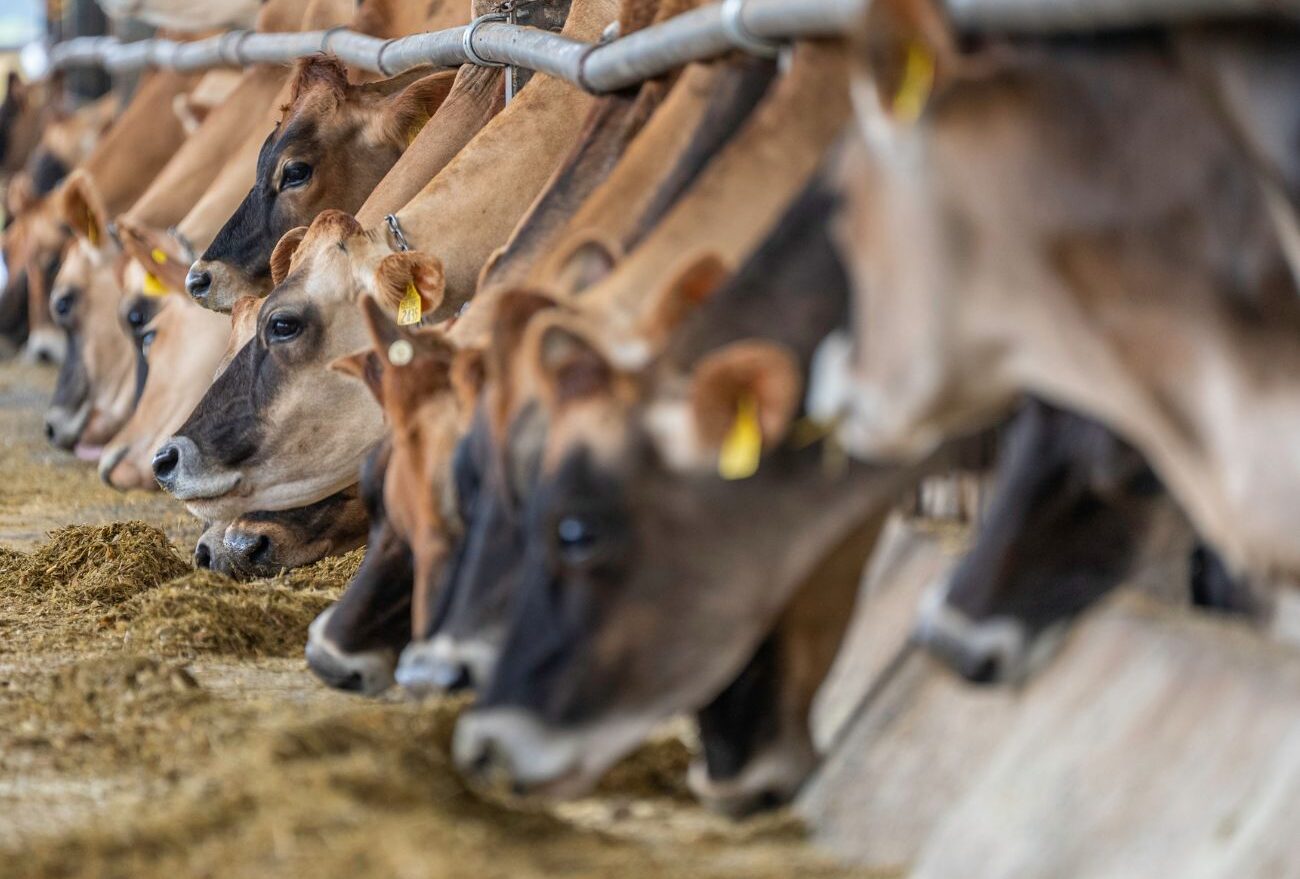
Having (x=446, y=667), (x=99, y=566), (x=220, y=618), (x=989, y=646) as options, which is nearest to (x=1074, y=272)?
(x=989, y=646)

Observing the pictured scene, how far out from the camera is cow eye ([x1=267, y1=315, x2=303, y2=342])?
501 centimetres

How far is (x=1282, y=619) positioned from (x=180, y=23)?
8.28 meters

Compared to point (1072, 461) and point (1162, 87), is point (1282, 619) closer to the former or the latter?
point (1072, 461)

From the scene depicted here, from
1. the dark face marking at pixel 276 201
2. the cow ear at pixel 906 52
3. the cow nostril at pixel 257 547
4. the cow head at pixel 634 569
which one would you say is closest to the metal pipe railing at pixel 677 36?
the cow ear at pixel 906 52

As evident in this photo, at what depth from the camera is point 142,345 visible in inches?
285

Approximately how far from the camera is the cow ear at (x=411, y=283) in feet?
14.8

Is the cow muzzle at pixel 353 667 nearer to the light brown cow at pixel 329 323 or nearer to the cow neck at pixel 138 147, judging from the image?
the light brown cow at pixel 329 323

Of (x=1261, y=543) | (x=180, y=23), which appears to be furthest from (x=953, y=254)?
(x=180, y=23)

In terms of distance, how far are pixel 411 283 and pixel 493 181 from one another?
51 centimetres

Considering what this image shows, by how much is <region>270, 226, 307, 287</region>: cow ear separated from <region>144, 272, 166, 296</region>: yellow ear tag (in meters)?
1.84

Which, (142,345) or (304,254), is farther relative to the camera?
(142,345)

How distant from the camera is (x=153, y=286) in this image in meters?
7.07

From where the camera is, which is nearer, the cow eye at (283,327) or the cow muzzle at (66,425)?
the cow eye at (283,327)

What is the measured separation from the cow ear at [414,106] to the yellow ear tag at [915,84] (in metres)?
3.52
